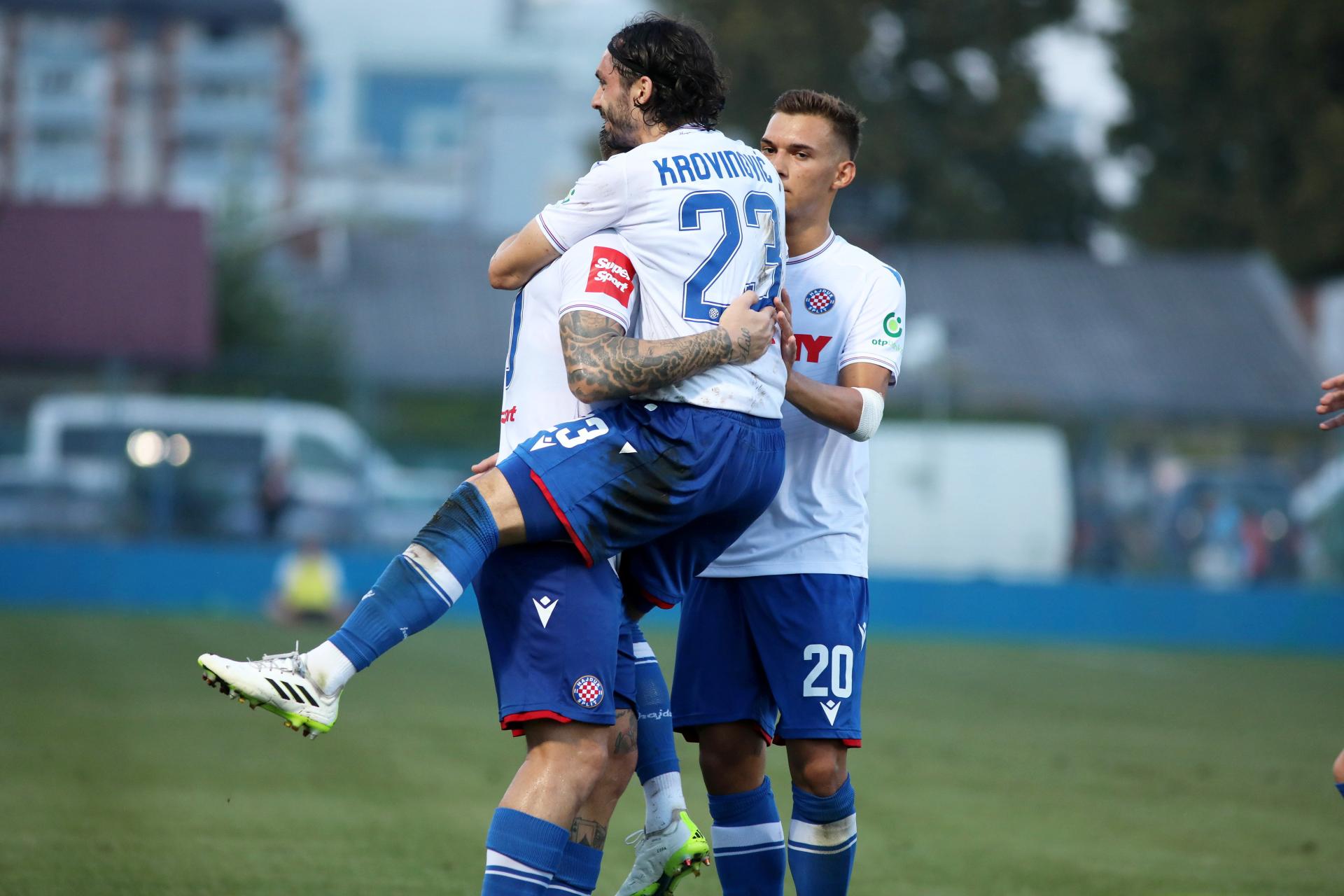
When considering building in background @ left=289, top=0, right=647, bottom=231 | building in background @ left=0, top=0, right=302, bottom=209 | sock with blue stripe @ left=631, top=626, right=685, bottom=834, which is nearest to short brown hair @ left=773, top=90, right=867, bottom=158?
sock with blue stripe @ left=631, top=626, right=685, bottom=834

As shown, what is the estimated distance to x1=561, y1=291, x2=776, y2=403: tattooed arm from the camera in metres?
3.92

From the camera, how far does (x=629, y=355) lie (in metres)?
3.93

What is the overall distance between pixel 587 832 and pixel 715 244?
1.60 metres

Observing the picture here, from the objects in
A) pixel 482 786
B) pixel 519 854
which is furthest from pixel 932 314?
pixel 519 854

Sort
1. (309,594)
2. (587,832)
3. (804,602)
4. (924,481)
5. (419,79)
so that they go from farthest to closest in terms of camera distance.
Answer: (419,79) → (924,481) → (309,594) → (804,602) → (587,832)

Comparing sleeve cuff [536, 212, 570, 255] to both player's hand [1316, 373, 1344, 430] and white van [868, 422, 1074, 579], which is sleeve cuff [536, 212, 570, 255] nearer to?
player's hand [1316, 373, 1344, 430]

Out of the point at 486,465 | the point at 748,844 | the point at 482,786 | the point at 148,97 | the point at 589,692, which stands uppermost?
the point at 148,97

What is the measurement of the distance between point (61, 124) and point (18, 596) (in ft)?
304

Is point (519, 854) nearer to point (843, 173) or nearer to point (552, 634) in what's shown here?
point (552, 634)

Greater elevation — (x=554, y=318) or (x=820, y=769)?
(x=554, y=318)

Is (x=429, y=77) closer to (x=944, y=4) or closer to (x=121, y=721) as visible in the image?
(x=944, y=4)

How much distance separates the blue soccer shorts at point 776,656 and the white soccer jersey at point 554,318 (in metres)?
1.04

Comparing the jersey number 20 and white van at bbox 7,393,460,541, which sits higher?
the jersey number 20

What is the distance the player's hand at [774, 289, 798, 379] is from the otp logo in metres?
0.47
